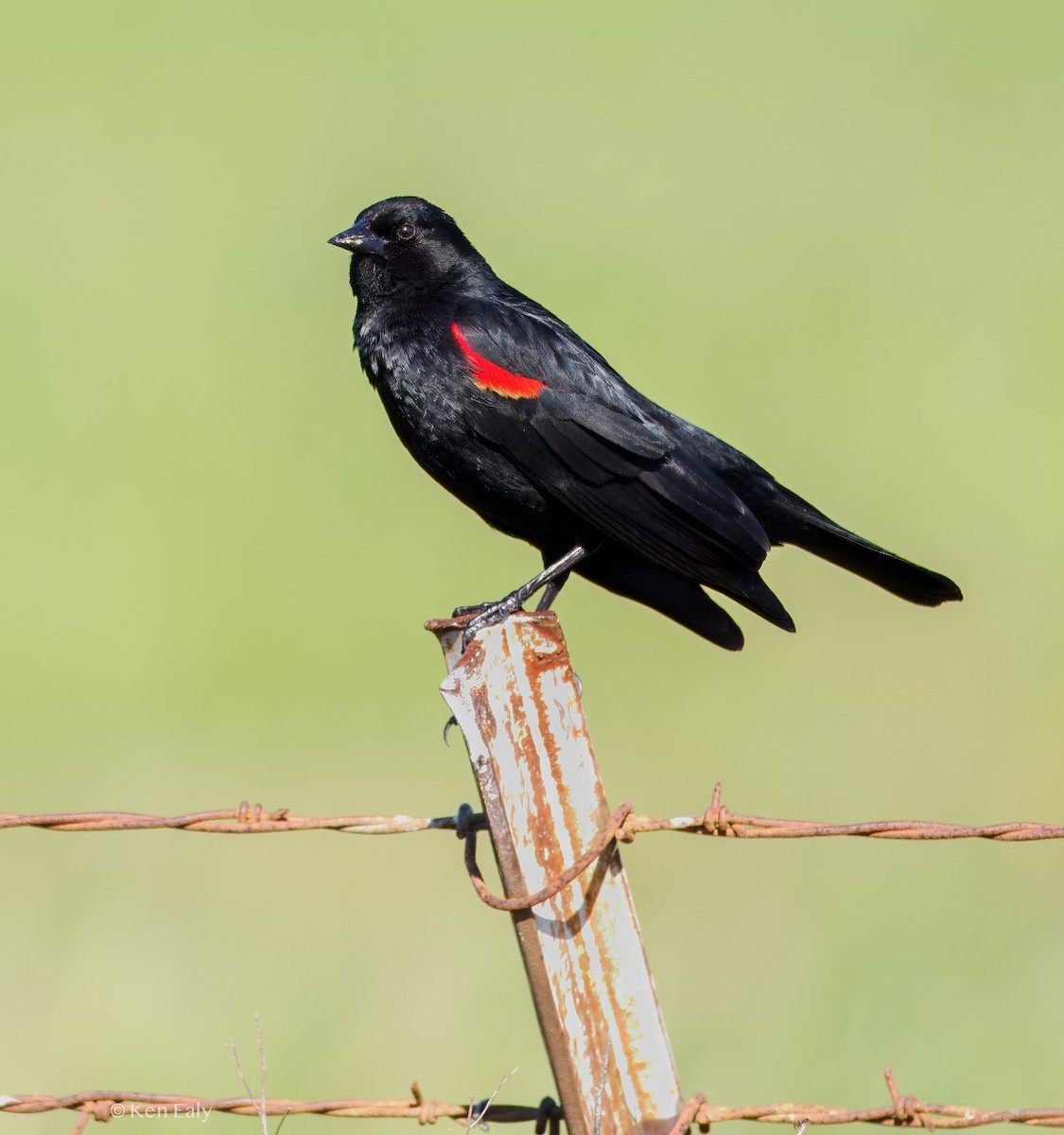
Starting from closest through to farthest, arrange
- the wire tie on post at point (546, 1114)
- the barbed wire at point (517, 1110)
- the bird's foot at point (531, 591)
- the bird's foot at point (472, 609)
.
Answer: the barbed wire at point (517, 1110) < the wire tie on post at point (546, 1114) < the bird's foot at point (531, 591) < the bird's foot at point (472, 609)

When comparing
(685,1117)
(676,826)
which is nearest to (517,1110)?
(685,1117)

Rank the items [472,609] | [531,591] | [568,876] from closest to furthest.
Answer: [568,876]
[472,609]
[531,591]

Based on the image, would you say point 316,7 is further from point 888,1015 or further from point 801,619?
point 888,1015

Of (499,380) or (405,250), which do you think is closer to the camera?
(499,380)

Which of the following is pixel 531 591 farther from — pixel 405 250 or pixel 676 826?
pixel 676 826

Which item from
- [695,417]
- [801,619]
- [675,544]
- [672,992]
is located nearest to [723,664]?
[801,619]

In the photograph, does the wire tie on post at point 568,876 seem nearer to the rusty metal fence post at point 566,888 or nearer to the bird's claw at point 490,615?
the rusty metal fence post at point 566,888

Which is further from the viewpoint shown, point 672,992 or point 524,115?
point 524,115

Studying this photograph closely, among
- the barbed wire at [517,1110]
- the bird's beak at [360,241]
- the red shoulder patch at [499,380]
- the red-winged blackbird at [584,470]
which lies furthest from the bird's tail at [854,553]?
the barbed wire at [517,1110]
